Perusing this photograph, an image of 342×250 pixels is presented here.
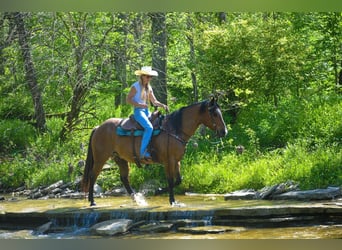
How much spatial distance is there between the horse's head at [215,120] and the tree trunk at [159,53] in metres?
0.90

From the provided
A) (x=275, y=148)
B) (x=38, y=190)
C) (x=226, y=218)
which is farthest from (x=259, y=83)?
(x=38, y=190)

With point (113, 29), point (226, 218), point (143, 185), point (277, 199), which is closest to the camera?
point (226, 218)

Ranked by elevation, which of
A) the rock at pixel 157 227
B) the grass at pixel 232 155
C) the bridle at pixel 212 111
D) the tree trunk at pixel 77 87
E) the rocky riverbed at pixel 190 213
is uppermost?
the tree trunk at pixel 77 87

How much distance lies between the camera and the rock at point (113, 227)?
20.2ft

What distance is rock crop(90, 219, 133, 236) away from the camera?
6.16 meters

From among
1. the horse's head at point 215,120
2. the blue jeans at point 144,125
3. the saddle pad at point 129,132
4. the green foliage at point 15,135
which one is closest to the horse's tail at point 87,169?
the saddle pad at point 129,132

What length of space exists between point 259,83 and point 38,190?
8.29 feet

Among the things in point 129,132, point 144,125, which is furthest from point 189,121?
point 129,132

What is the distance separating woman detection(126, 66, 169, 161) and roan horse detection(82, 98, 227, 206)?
7 cm

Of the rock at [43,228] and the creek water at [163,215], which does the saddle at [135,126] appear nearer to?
the creek water at [163,215]

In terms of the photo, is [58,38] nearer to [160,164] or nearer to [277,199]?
[160,164]

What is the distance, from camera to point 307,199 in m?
6.51

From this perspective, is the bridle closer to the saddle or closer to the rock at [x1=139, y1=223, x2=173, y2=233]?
the saddle

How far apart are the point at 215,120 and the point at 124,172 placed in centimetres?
111
